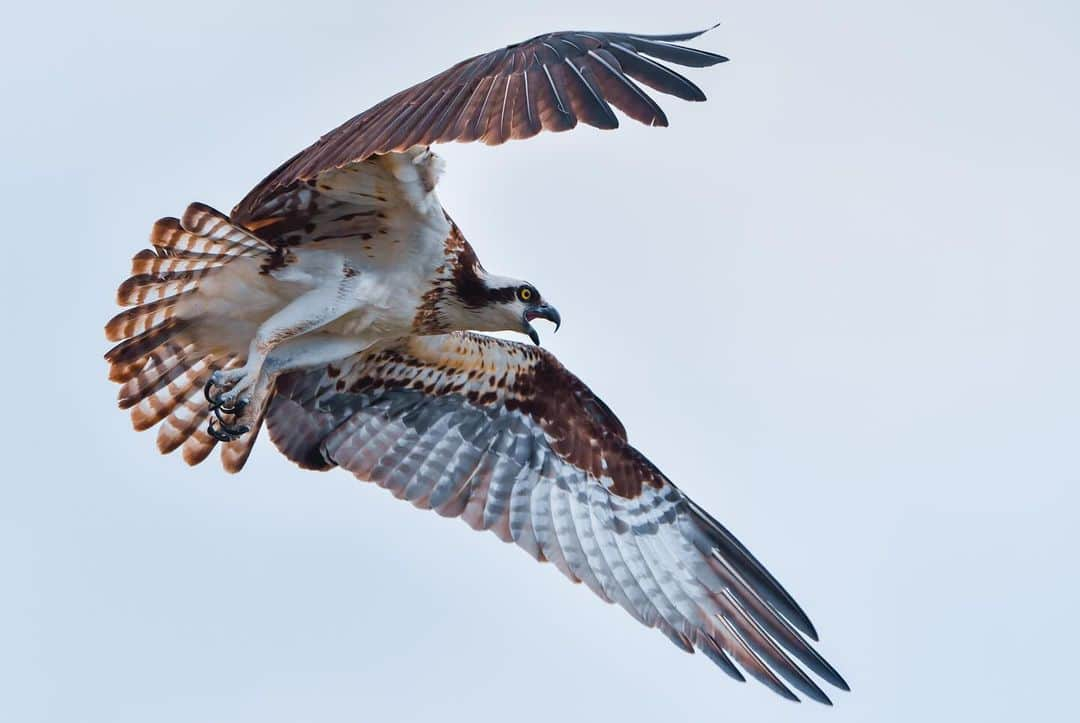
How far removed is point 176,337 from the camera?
11172mm

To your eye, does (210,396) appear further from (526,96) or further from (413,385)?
(526,96)

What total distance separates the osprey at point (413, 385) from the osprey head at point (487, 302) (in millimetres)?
11

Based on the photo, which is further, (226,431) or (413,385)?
(413,385)

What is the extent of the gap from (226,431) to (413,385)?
130 cm

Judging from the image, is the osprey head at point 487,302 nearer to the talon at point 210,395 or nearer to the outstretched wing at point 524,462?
the outstretched wing at point 524,462

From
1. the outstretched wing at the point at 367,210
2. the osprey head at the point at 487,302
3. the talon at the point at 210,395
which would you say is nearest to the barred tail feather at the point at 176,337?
the outstretched wing at the point at 367,210

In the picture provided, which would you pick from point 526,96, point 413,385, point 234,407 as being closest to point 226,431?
point 234,407

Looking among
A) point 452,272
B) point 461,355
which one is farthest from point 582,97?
point 461,355

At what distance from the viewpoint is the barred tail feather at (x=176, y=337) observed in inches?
414

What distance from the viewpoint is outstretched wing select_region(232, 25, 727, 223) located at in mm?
8289

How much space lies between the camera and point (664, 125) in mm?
A: 7906

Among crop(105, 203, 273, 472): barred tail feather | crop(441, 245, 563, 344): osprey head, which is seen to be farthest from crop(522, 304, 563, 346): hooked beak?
crop(105, 203, 273, 472): barred tail feather

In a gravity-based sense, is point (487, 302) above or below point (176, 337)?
above

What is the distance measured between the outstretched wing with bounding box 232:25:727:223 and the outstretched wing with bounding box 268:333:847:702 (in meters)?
2.66
